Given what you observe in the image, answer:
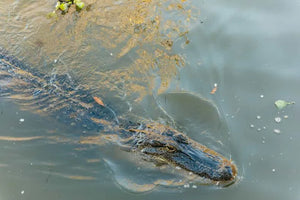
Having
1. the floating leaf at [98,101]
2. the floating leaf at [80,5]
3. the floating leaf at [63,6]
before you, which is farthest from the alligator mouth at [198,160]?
the floating leaf at [63,6]

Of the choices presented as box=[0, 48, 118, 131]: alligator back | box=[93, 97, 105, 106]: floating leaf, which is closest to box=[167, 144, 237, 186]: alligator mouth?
box=[0, 48, 118, 131]: alligator back

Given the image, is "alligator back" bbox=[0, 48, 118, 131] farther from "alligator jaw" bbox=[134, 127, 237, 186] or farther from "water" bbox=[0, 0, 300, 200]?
"alligator jaw" bbox=[134, 127, 237, 186]

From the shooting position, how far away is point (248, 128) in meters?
4.75

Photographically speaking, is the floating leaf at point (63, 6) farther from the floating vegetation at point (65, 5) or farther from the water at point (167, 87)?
the water at point (167, 87)

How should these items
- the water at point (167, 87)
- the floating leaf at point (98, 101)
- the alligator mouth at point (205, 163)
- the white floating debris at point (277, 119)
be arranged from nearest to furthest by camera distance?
the alligator mouth at point (205, 163) < the water at point (167, 87) < the white floating debris at point (277, 119) < the floating leaf at point (98, 101)

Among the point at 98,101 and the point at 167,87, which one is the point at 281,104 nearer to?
the point at 167,87

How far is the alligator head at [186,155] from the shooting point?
420 cm

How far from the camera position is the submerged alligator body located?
429 cm

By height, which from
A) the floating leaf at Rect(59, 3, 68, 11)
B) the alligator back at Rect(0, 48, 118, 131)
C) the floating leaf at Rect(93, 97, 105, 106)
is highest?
the floating leaf at Rect(59, 3, 68, 11)

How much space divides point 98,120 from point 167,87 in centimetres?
144

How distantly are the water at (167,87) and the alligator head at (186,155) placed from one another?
0.70 ft

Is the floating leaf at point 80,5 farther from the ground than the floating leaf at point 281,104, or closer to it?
closer to it

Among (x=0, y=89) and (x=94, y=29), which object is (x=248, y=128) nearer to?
(x=94, y=29)

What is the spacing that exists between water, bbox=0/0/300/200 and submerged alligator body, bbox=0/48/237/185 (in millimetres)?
204
